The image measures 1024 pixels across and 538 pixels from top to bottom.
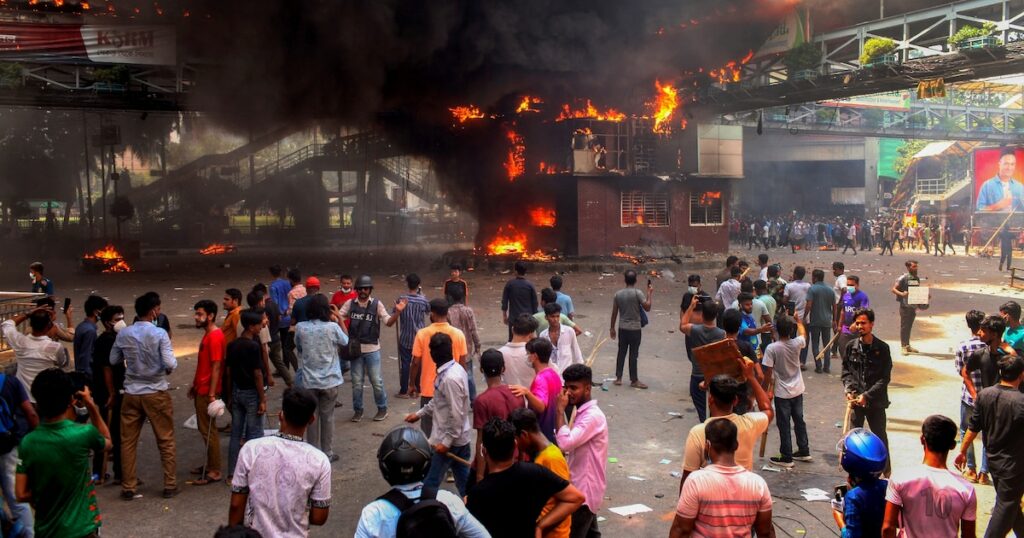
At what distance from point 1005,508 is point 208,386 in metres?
5.53

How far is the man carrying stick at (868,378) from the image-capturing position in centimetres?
563

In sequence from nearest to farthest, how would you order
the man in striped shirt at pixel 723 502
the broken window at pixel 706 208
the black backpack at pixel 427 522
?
1. the black backpack at pixel 427 522
2. the man in striped shirt at pixel 723 502
3. the broken window at pixel 706 208

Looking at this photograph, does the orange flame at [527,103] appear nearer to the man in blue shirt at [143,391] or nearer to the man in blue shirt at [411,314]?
the man in blue shirt at [411,314]

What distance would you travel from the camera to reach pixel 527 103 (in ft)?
81.4

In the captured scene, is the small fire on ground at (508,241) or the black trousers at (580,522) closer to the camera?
the black trousers at (580,522)

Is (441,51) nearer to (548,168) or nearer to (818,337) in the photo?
(548,168)

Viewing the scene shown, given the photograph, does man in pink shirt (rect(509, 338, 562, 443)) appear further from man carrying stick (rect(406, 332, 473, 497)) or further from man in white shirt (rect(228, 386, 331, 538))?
man in white shirt (rect(228, 386, 331, 538))

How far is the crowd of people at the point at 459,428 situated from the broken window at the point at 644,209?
1616 cm

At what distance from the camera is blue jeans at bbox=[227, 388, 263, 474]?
5.80 meters

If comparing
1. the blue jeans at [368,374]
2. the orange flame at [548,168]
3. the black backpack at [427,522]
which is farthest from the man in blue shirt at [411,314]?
the orange flame at [548,168]

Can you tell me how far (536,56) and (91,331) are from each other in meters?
18.2

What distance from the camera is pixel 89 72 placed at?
2067 centimetres

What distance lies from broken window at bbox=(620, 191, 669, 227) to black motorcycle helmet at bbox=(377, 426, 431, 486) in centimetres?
2217

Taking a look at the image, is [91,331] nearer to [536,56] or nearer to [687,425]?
[687,425]
